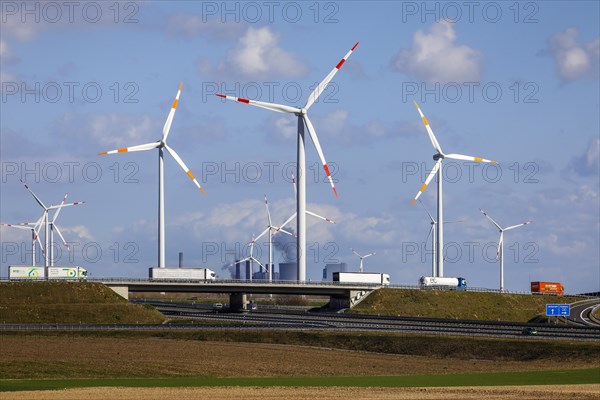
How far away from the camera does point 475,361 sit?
120 metres

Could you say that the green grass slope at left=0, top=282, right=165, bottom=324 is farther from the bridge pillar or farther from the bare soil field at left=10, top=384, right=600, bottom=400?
the bare soil field at left=10, top=384, right=600, bottom=400

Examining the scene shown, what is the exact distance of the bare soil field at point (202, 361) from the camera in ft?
333

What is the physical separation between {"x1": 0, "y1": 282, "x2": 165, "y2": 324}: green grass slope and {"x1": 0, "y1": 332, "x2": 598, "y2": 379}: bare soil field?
Result: 37.3 meters

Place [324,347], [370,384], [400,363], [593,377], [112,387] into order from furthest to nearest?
1. [324,347]
2. [400,363]
3. [593,377]
4. [370,384]
5. [112,387]

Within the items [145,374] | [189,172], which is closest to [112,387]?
[145,374]

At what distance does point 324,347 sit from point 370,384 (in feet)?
132

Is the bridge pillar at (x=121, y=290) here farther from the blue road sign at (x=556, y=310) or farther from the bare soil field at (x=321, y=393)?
the bare soil field at (x=321, y=393)

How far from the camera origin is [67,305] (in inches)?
7008

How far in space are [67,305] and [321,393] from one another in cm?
10309

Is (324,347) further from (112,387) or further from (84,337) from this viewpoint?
(112,387)

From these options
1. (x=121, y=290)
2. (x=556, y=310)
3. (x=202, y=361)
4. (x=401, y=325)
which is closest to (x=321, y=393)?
(x=202, y=361)

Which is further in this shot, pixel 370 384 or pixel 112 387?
pixel 370 384

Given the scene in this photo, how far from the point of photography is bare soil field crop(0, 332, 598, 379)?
102 meters

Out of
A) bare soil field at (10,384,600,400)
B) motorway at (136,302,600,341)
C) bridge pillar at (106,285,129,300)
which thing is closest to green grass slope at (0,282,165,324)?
bridge pillar at (106,285,129,300)
